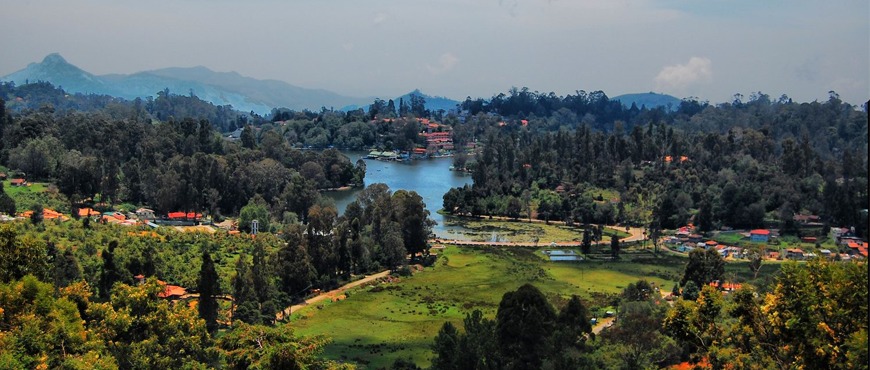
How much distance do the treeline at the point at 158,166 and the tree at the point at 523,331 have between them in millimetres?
28901

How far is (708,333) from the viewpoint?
13422mm

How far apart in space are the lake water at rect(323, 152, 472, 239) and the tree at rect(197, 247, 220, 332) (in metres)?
27.1

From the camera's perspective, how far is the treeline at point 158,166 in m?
47.9

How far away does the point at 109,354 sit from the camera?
513 inches

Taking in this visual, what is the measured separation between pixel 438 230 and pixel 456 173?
33692 millimetres

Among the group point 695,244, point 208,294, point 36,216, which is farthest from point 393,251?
point 695,244

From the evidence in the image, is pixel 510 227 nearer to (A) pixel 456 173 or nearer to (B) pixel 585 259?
(B) pixel 585 259

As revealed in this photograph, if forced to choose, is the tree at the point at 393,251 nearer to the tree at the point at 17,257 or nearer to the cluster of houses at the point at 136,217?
the cluster of houses at the point at 136,217

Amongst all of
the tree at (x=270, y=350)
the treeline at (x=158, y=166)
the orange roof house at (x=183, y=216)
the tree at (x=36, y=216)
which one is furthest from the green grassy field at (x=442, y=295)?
the orange roof house at (x=183, y=216)

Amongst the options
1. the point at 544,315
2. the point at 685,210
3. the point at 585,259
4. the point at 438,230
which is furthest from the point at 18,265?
the point at 685,210

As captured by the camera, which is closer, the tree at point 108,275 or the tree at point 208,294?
the tree at point 208,294

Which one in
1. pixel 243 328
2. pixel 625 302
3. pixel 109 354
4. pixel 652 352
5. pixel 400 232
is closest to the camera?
pixel 243 328

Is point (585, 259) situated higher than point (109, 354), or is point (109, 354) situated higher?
point (109, 354)

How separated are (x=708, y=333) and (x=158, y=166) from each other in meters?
49.3
